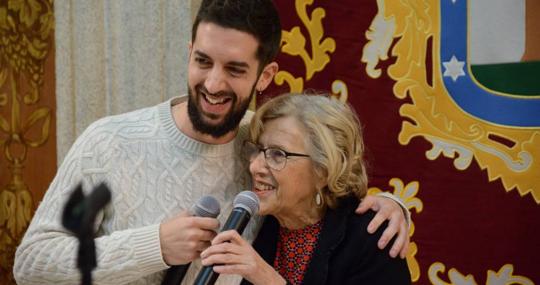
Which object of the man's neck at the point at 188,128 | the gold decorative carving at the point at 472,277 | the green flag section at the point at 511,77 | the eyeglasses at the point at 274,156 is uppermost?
the green flag section at the point at 511,77

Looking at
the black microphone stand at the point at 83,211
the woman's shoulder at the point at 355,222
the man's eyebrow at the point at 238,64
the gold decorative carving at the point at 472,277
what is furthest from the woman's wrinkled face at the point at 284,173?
the black microphone stand at the point at 83,211

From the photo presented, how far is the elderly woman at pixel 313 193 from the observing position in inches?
74.7

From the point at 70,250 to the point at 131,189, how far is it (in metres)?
0.25

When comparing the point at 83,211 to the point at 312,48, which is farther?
the point at 312,48

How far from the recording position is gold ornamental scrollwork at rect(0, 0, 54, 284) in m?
3.10

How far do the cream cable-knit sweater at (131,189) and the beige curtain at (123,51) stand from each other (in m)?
0.83

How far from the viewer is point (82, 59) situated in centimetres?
283

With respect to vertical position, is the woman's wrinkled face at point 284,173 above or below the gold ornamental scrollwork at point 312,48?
below

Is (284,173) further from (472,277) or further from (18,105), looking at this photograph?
(18,105)

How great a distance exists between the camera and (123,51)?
9.11 ft

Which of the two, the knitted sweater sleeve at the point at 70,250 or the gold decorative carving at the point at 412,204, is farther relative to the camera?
the gold decorative carving at the point at 412,204

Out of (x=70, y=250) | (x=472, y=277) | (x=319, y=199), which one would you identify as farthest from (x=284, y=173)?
(x=472, y=277)

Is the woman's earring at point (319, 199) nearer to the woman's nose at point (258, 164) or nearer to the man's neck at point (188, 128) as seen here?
the woman's nose at point (258, 164)

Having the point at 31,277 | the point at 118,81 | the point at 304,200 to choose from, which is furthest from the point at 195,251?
the point at 118,81
